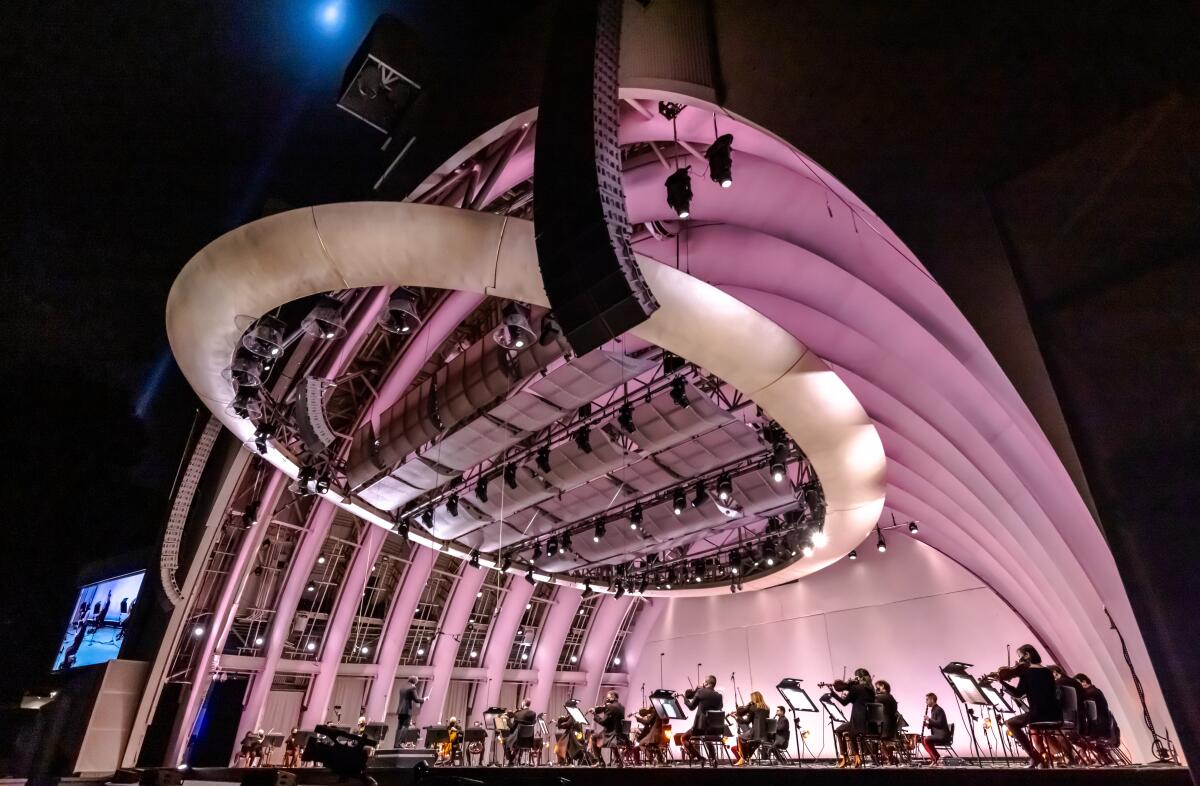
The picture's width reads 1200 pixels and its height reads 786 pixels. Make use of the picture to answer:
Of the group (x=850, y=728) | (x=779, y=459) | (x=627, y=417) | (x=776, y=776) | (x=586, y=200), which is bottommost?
(x=776, y=776)

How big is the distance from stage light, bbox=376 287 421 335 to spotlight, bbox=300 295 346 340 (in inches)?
34.3

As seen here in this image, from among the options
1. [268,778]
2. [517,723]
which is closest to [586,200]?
[268,778]

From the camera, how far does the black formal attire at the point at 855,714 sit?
32.5 feet

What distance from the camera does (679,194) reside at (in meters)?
6.97

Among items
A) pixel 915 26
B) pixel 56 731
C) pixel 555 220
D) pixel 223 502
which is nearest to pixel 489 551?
pixel 223 502

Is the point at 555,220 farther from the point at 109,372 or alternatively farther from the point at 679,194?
the point at 109,372

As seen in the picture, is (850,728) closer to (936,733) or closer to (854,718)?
(854,718)

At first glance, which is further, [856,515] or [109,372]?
[109,372]

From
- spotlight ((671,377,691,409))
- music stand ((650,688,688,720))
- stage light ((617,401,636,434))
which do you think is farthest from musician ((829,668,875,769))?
stage light ((617,401,636,434))

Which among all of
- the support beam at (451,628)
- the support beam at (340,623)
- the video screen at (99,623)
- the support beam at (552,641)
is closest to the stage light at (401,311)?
the support beam at (340,623)

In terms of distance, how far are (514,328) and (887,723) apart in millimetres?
8889

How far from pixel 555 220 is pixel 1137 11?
3.96 metres

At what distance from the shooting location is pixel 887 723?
387 inches

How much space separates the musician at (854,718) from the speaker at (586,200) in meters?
8.68
